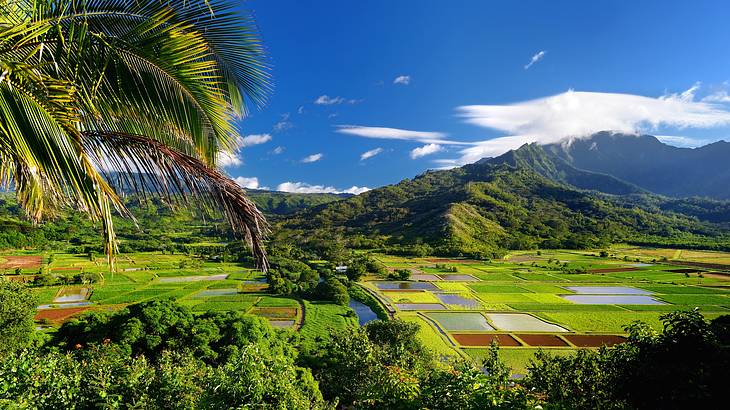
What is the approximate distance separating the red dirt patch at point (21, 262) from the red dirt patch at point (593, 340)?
77093mm

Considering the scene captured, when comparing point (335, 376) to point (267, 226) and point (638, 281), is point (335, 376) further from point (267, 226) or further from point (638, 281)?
point (638, 281)

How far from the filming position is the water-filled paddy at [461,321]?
3483 centimetres

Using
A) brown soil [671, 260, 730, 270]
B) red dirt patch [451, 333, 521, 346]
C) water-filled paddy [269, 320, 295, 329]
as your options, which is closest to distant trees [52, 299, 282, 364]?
water-filled paddy [269, 320, 295, 329]

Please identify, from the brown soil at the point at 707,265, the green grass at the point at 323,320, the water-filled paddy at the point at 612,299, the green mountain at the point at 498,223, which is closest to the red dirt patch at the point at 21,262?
the green grass at the point at 323,320

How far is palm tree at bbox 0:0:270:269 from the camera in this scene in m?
2.85

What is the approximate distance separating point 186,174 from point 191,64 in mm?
1333

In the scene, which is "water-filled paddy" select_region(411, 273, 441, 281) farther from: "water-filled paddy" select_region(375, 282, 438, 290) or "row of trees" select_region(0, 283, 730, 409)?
"row of trees" select_region(0, 283, 730, 409)

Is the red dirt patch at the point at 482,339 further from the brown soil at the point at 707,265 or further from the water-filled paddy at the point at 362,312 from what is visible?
the brown soil at the point at 707,265

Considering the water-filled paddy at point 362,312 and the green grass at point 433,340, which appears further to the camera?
the water-filled paddy at point 362,312

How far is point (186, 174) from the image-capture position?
3.88 m

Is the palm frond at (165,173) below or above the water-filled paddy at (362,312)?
above

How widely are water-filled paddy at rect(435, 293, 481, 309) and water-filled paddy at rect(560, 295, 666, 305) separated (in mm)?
12833

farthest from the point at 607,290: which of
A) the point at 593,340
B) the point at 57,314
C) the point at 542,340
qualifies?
the point at 57,314

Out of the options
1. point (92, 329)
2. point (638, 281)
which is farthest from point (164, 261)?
point (638, 281)
